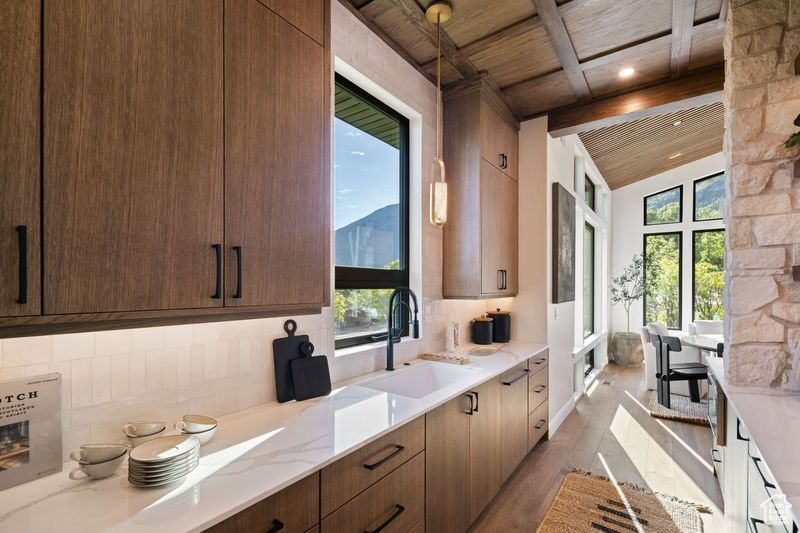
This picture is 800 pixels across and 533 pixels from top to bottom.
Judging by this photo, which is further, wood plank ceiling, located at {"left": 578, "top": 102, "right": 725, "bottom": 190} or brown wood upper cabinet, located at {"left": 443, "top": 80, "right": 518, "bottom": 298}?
wood plank ceiling, located at {"left": 578, "top": 102, "right": 725, "bottom": 190}

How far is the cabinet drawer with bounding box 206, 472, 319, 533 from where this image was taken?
3.06 feet

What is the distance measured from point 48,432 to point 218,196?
0.79m

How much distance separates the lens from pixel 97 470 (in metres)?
1.00

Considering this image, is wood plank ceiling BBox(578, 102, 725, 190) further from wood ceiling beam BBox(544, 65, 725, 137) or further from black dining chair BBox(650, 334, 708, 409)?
black dining chair BBox(650, 334, 708, 409)

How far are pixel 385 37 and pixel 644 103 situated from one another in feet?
6.85

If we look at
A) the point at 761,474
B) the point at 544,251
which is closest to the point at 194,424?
the point at 761,474

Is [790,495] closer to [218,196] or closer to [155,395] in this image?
[218,196]

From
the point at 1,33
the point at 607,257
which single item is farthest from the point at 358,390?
the point at 607,257

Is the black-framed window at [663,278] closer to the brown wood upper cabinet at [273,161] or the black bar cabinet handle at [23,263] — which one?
the brown wood upper cabinet at [273,161]

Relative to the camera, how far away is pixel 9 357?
3.37 feet

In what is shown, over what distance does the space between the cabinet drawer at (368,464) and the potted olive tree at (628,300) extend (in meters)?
6.32

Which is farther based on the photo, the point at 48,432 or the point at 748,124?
the point at 748,124

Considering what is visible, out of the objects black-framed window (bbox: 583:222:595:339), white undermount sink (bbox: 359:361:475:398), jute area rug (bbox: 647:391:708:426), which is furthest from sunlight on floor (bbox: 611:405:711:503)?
black-framed window (bbox: 583:222:595:339)

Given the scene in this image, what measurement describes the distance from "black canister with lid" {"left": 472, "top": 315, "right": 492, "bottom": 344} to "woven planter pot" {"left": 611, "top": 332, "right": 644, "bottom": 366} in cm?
472
